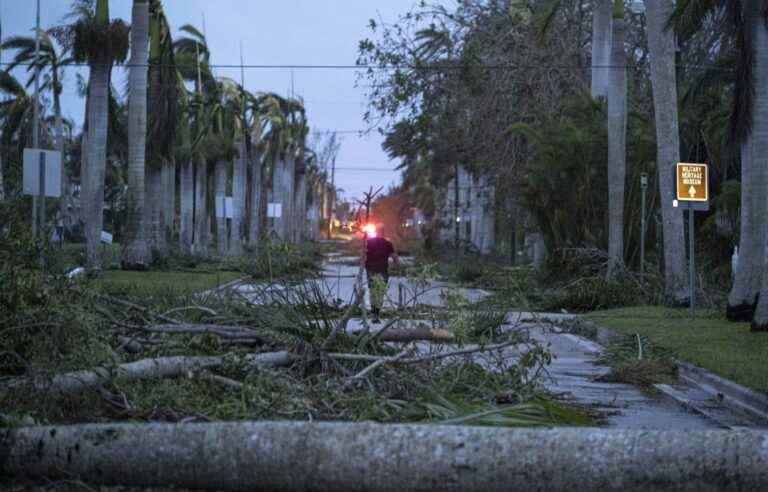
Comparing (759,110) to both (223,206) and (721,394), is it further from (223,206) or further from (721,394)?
(223,206)

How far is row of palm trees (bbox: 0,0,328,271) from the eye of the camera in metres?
29.3

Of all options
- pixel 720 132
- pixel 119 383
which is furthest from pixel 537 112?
pixel 119 383

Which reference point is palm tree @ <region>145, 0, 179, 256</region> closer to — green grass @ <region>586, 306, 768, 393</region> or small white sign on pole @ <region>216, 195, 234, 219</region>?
small white sign on pole @ <region>216, 195, 234, 219</region>

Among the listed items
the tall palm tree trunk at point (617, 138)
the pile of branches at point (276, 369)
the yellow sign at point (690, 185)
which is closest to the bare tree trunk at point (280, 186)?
the tall palm tree trunk at point (617, 138)

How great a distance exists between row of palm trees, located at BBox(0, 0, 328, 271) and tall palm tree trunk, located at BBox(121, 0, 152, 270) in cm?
3

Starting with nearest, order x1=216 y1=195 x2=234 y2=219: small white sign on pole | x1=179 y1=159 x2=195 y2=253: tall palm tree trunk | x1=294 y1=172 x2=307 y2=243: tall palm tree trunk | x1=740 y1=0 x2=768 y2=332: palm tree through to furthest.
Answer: x1=740 y1=0 x2=768 y2=332: palm tree → x1=216 y1=195 x2=234 y2=219: small white sign on pole → x1=179 y1=159 x2=195 y2=253: tall palm tree trunk → x1=294 y1=172 x2=307 y2=243: tall palm tree trunk

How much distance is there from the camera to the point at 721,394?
11.1m

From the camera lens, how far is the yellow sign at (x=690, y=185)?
1905 cm

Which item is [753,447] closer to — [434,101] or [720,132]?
[720,132]

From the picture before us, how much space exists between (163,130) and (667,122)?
18.0 meters

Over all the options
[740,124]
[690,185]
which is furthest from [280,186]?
[740,124]

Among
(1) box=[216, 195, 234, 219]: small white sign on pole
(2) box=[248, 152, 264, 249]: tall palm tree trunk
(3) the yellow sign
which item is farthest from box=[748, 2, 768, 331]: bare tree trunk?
(2) box=[248, 152, 264, 249]: tall palm tree trunk

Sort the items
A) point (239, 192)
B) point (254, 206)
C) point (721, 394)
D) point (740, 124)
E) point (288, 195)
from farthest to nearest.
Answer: point (288, 195) < point (254, 206) < point (239, 192) < point (740, 124) < point (721, 394)

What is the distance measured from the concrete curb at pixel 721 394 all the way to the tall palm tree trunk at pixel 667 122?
9.56 meters
